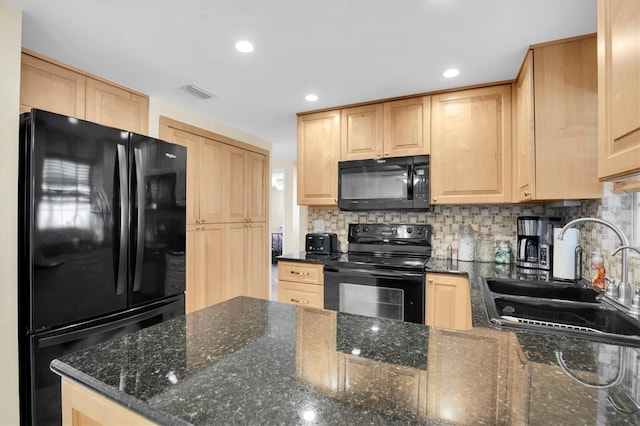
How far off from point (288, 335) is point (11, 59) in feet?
6.12

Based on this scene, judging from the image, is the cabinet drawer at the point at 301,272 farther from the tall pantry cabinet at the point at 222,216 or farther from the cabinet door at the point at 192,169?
the cabinet door at the point at 192,169

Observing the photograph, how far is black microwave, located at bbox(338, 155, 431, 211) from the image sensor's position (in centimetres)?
265

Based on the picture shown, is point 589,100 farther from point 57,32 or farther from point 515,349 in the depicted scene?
point 57,32

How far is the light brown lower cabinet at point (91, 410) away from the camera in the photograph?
0.63m

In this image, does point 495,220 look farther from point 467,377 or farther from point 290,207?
point 290,207

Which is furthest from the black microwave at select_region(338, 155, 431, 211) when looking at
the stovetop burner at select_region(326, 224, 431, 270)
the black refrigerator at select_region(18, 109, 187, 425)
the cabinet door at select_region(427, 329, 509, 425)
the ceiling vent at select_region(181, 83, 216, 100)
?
the cabinet door at select_region(427, 329, 509, 425)

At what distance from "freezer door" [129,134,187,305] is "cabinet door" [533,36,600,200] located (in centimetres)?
231

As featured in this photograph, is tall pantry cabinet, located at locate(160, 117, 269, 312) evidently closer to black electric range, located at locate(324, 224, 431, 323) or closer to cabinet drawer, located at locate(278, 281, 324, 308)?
cabinet drawer, located at locate(278, 281, 324, 308)

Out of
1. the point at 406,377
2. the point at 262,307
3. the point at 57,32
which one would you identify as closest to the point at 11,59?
the point at 57,32

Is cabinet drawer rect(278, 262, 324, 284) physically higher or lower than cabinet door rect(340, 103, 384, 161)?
lower

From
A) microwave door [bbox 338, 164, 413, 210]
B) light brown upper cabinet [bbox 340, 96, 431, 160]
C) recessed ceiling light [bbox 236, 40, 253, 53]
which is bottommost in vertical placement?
microwave door [bbox 338, 164, 413, 210]

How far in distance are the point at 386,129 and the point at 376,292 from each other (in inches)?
54.3

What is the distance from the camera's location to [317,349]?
821 millimetres

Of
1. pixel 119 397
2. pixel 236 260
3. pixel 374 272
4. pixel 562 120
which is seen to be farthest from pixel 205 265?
pixel 562 120
